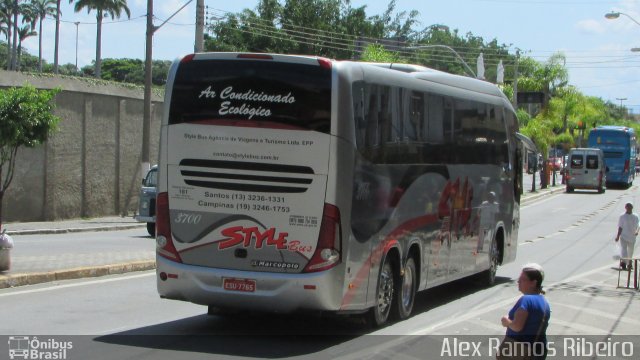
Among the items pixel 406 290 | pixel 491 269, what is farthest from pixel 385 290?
pixel 491 269

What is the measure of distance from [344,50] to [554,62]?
1795 cm

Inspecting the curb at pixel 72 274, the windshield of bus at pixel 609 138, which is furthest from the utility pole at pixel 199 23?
the windshield of bus at pixel 609 138

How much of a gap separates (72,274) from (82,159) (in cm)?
1882

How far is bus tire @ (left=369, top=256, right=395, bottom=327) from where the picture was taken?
439 inches

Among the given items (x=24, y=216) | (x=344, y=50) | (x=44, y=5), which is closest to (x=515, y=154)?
(x=24, y=216)

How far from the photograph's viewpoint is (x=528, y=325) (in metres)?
6.44

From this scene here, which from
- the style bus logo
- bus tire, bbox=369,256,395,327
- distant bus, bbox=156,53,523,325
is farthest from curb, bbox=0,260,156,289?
bus tire, bbox=369,256,395,327

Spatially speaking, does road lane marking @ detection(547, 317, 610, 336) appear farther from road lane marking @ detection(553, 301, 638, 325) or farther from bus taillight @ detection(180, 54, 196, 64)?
bus taillight @ detection(180, 54, 196, 64)

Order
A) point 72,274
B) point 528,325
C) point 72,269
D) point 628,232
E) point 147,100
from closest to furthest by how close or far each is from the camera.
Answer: point 528,325
point 72,274
point 72,269
point 628,232
point 147,100

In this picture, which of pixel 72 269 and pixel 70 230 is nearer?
pixel 72 269

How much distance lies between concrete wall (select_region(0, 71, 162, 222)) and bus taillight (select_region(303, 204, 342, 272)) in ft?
71.9

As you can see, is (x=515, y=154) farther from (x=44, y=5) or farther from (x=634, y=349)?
(x=44, y=5)

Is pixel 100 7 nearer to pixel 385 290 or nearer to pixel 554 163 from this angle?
pixel 554 163

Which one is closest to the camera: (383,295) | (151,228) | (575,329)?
(383,295)
